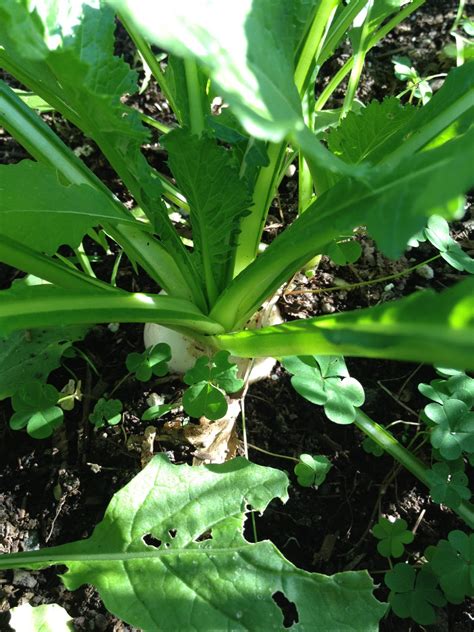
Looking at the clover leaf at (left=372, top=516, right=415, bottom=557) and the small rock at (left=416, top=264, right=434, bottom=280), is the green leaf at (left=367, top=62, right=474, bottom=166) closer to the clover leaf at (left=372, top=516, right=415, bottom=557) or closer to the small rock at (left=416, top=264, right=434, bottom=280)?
the small rock at (left=416, top=264, right=434, bottom=280)

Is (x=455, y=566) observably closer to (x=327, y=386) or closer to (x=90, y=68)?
(x=327, y=386)

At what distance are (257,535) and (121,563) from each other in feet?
0.82

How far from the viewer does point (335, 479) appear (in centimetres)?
109

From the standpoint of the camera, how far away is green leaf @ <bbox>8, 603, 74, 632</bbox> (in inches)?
36.7

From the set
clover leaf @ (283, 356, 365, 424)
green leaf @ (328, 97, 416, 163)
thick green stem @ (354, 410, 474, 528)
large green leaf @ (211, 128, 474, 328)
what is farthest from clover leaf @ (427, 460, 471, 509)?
green leaf @ (328, 97, 416, 163)

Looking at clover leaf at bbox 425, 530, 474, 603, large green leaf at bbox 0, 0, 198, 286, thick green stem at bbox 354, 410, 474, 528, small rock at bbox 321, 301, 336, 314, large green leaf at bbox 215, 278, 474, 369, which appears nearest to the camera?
large green leaf at bbox 215, 278, 474, 369

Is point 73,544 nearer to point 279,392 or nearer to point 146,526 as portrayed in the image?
point 146,526

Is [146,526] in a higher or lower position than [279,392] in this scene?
lower

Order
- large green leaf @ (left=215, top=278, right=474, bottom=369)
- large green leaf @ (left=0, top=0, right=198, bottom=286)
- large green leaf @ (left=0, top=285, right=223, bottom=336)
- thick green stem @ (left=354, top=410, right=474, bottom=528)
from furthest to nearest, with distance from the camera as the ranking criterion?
thick green stem @ (left=354, top=410, right=474, bottom=528)
large green leaf @ (left=0, top=285, right=223, bottom=336)
large green leaf @ (left=0, top=0, right=198, bottom=286)
large green leaf @ (left=215, top=278, right=474, bottom=369)

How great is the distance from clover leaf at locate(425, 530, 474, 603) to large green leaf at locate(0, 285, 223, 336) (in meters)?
0.50

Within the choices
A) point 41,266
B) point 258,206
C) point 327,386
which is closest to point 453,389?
point 327,386

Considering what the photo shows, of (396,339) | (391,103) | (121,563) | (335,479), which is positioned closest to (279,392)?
(335,479)

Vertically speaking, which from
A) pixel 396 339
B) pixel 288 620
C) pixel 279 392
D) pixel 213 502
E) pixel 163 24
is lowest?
pixel 288 620

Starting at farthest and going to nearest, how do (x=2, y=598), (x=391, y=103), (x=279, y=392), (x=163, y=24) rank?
(x=279, y=392), (x=2, y=598), (x=391, y=103), (x=163, y=24)
